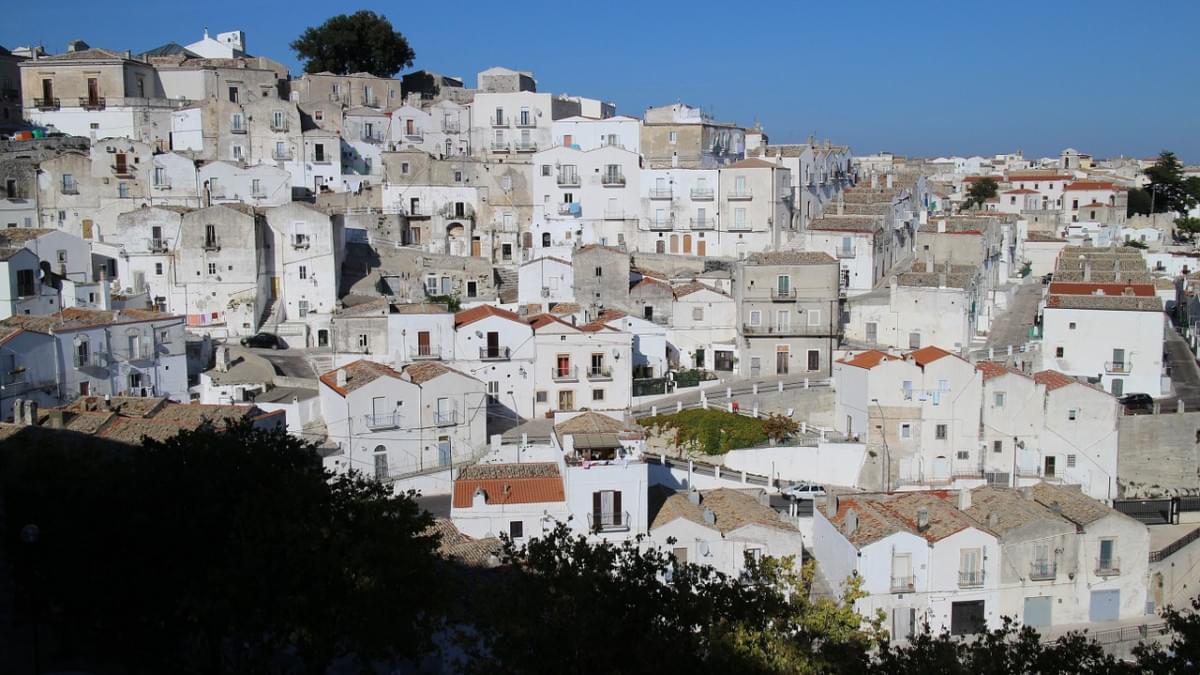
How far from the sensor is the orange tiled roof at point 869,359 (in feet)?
117

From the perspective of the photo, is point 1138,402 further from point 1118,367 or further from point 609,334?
A: point 609,334

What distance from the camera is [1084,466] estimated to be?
3594 centimetres

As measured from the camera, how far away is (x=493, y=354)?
3744 cm

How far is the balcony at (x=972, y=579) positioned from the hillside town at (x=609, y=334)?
0.08m

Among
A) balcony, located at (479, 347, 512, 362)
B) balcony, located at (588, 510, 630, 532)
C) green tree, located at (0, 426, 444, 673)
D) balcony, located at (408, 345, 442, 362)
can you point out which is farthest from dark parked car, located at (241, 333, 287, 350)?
green tree, located at (0, 426, 444, 673)

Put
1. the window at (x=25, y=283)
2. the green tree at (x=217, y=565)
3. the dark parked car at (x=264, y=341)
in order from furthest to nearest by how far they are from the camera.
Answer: the dark parked car at (x=264, y=341), the window at (x=25, y=283), the green tree at (x=217, y=565)

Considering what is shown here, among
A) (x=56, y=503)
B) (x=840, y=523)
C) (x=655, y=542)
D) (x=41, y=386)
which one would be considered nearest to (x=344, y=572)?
(x=56, y=503)

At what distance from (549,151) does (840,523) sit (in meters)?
28.1

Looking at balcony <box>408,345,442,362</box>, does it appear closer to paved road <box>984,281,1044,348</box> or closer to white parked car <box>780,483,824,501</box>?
white parked car <box>780,483,824,501</box>

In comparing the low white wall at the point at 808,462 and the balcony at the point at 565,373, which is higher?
the balcony at the point at 565,373

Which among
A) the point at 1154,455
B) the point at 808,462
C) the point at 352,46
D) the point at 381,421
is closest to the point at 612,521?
the point at 381,421

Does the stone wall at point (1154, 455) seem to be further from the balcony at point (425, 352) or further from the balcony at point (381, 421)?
the balcony at point (381, 421)

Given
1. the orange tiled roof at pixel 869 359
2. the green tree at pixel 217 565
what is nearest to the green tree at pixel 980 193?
the orange tiled roof at pixel 869 359

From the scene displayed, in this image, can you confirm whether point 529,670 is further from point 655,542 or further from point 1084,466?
point 1084,466
